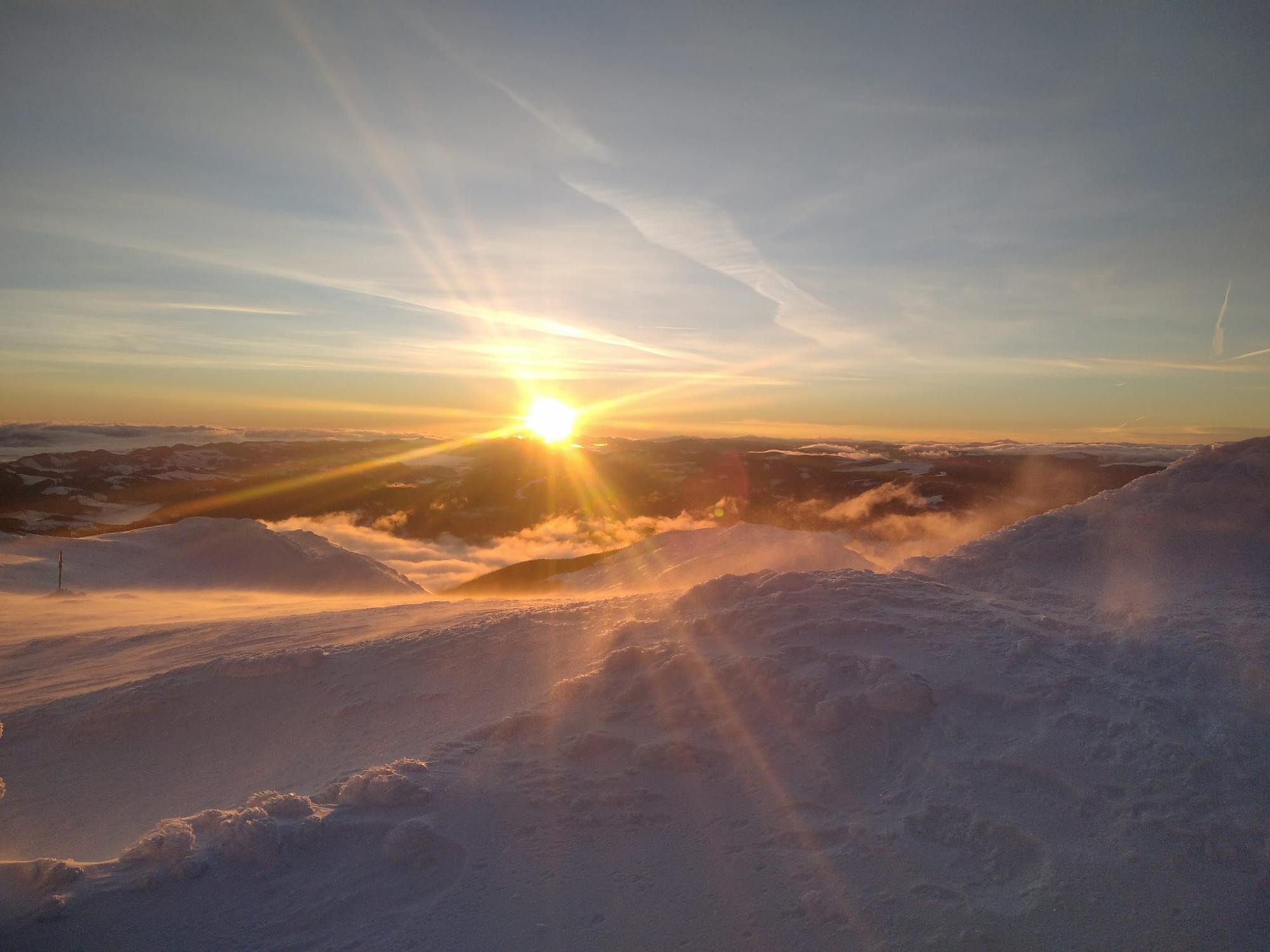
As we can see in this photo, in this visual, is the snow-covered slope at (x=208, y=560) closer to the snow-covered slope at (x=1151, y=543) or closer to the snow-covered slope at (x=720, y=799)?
the snow-covered slope at (x=720, y=799)

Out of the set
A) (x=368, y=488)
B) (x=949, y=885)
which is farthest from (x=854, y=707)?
(x=368, y=488)

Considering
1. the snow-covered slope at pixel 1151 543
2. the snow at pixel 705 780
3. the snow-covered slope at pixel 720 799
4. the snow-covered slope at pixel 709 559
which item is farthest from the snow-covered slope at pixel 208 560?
the snow-covered slope at pixel 1151 543

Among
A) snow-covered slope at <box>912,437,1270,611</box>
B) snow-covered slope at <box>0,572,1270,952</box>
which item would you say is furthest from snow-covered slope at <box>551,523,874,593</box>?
snow-covered slope at <box>0,572,1270,952</box>

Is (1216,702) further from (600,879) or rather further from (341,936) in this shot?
(341,936)

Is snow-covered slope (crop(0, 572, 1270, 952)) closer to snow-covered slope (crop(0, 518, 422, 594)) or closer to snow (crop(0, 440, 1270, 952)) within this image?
snow (crop(0, 440, 1270, 952))

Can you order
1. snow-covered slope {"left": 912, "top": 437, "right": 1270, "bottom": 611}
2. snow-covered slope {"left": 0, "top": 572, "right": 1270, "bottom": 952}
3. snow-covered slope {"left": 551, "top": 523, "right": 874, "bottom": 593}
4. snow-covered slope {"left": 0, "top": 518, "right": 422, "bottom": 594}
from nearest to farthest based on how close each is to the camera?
1. snow-covered slope {"left": 0, "top": 572, "right": 1270, "bottom": 952}
2. snow-covered slope {"left": 912, "top": 437, "right": 1270, "bottom": 611}
3. snow-covered slope {"left": 551, "top": 523, "right": 874, "bottom": 593}
4. snow-covered slope {"left": 0, "top": 518, "right": 422, "bottom": 594}
